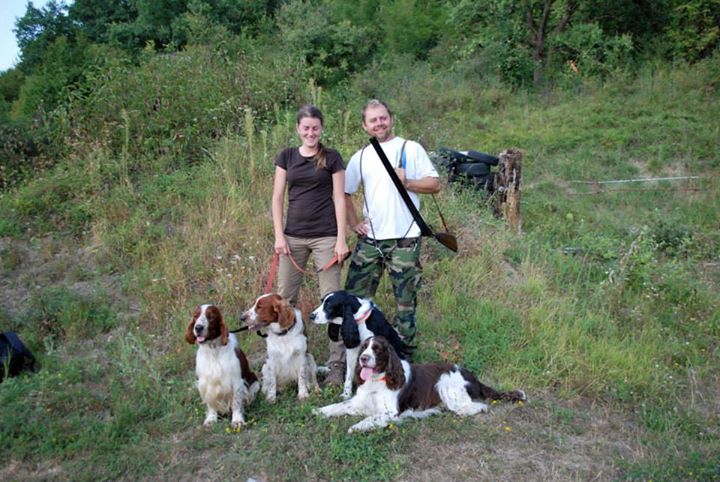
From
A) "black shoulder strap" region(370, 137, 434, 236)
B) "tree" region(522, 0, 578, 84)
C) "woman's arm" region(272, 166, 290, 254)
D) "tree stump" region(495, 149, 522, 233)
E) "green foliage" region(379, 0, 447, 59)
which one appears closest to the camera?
"black shoulder strap" region(370, 137, 434, 236)

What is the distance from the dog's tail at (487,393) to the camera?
4895 millimetres

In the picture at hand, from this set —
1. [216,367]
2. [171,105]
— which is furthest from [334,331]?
[171,105]

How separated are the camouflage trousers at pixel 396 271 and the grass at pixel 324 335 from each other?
2.24 feet

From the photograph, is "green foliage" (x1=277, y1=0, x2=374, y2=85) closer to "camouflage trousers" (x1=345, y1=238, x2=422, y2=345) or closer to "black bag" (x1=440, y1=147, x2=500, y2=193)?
"black bag" (x1=440, y1=147, x2=500, y2=193)

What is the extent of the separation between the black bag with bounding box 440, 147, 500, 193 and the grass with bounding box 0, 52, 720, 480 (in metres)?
0.43

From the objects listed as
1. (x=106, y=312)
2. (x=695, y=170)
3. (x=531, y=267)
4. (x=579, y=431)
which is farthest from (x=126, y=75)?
(x=695, y=170)

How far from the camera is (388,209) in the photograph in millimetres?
4898

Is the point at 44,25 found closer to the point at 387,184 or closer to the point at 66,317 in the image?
the point at 66,317

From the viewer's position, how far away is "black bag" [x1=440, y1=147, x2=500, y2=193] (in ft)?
28.6

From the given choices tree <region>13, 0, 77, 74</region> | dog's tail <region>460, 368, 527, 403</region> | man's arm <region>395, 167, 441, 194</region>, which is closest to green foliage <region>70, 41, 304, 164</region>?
man's arm <region>395, 167, 441, 194</region>

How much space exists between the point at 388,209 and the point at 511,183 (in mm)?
3808

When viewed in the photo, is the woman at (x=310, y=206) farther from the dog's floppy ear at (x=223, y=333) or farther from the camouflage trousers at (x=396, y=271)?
the dog's floppy ear at (x=223, y=333)

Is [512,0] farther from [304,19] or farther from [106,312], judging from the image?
[106,312]

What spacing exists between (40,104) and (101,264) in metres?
4.50
